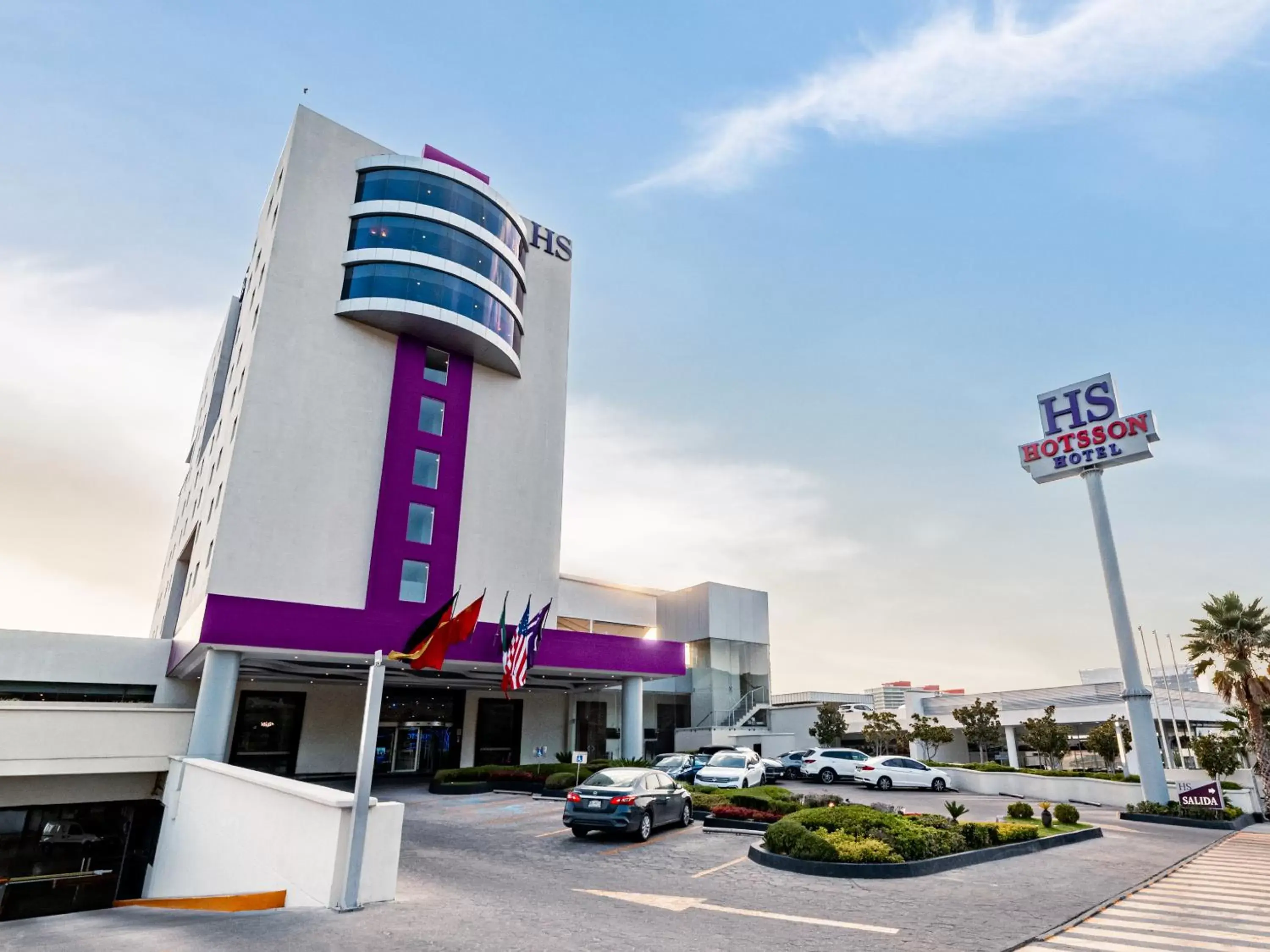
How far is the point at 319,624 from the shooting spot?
2673 centimetres

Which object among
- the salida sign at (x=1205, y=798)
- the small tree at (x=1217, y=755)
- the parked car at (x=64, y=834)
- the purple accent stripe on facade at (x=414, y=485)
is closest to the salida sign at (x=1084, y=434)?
the salida sign at (x=1205, y=798)

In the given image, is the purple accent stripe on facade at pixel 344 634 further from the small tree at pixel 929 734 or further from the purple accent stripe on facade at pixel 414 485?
the small tree at pixel 929 734

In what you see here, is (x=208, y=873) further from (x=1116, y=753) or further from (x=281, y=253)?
(x=1116, y=753)

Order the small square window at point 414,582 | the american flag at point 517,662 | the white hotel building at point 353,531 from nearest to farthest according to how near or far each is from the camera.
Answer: the american flag at point 517,662 < the white hotel building at point 353,531 < the small square window at point 414,582

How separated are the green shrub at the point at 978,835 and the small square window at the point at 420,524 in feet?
86.4

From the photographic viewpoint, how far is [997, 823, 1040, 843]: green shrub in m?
16.4

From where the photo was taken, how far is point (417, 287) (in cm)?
3609

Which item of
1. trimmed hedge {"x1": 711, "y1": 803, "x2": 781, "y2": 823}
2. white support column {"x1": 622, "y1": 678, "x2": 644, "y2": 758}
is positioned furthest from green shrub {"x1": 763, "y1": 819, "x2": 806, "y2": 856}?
white support column {"x1": 622, "y1": 678, "x2": 644, "y2": 758}

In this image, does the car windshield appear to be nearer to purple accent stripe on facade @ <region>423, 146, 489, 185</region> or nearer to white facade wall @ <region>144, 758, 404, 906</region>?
white facade wall @ <region>144, 758, 404, 906</region>

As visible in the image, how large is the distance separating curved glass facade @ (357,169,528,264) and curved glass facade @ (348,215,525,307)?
0.98 m

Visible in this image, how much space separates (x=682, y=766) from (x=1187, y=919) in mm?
20890

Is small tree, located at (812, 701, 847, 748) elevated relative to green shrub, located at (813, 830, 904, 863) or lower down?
elevated

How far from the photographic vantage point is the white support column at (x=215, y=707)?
2539cm

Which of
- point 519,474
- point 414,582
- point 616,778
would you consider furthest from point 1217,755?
point 414,582
